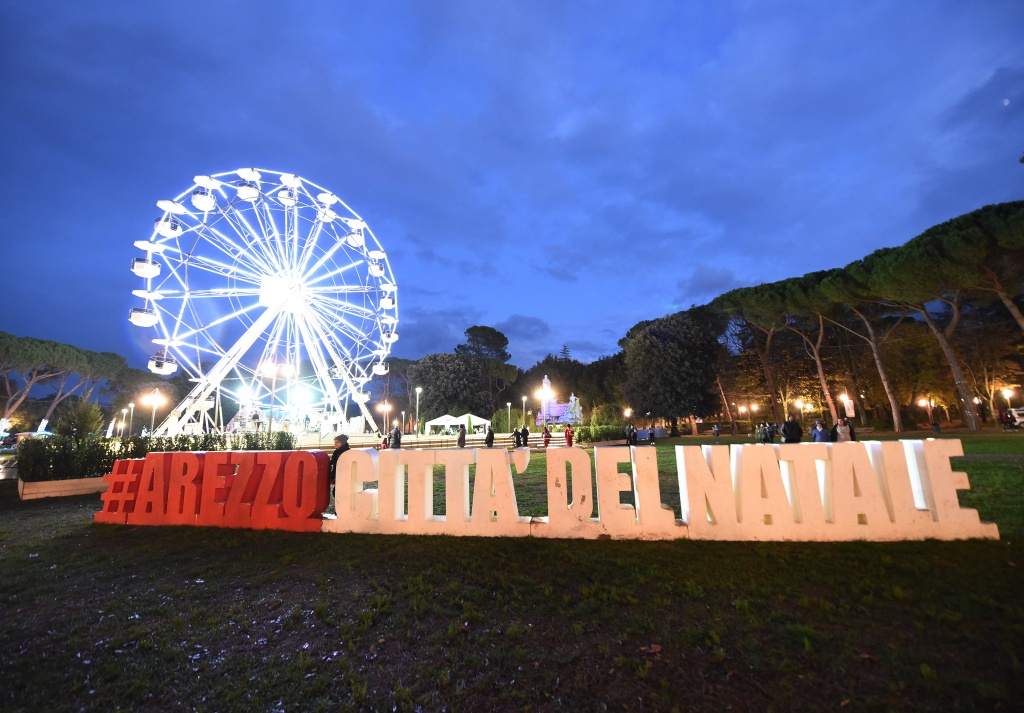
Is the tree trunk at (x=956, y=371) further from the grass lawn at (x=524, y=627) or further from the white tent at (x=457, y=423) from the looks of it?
the white tent at (x=457, y=423)

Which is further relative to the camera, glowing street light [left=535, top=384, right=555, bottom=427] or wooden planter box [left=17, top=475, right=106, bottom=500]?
glowing street light [left=535, top=384, right=555, bottom=427]

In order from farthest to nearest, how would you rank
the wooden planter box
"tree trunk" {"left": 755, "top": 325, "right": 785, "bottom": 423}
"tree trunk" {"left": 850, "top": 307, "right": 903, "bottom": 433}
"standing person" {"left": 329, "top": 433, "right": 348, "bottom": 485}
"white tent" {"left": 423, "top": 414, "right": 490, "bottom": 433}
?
"white tent" {"left": 423, "top": 414, "right": 490, "bottom": 433} < "tree trunk" {"left": 755, "top": 325, "right": 785, "bottom": 423} < "tree trunk" {"left": 850, "top": 307, "right": 903, "bottom": 433} < the wooden planter box < "standing person" {"left": 329, "top": 433, "right": 348, "bottom": 485}

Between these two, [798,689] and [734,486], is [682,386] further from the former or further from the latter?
[798,689]

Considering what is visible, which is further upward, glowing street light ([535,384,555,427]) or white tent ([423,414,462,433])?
glowing street light ([535,384,555,427])

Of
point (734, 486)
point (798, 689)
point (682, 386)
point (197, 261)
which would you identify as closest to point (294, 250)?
point (197, 261)

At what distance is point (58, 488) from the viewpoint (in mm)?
11875

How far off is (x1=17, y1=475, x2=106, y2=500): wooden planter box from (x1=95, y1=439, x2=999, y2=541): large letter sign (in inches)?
217

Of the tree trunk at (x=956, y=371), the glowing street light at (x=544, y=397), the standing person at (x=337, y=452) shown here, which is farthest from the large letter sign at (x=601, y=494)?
the glowing street light at (x=544, y=397)

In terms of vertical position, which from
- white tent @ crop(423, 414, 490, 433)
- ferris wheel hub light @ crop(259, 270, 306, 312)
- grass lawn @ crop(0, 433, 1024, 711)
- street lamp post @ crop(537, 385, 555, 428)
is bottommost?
grass lawn @ crop(0, 433, 1024, 711)

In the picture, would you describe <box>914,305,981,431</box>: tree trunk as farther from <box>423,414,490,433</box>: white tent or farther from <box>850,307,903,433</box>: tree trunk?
<box>423,414,490,433</box>: white tent

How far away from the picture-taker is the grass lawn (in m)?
3.13

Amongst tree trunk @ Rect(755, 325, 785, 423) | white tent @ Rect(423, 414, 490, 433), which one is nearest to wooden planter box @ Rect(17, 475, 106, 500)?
white tent @ Rect(423, 414, 490, 433)

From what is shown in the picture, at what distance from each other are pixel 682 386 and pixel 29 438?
37.3 m

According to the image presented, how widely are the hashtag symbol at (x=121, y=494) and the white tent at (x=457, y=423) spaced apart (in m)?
27.2
